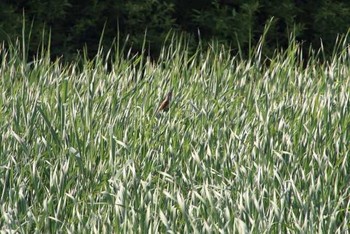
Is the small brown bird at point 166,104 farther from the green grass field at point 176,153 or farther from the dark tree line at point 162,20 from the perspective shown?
the dark tree line at point 162,20

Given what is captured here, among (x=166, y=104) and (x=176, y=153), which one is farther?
(x=166, y=104)

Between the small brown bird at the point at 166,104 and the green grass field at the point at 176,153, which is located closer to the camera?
the green grass field at the point at 176,153

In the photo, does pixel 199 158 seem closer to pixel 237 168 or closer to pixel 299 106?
pixel 237 168

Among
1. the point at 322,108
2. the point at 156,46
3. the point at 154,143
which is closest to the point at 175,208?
the point at 154,143

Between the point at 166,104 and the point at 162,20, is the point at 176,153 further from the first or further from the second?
the point at 162,20

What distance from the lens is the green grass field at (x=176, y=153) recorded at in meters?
2.45

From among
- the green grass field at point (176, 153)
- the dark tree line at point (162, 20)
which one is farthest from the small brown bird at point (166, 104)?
the dark tree line at point (162, 20)

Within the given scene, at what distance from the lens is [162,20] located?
5402 millimetres

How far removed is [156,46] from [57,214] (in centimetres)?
290

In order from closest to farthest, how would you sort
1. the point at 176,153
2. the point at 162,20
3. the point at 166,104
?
the point at 176,153 → the point at 166,104 → the point at 162,20

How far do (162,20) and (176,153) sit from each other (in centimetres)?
256

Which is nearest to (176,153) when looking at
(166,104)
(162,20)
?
(166,104)

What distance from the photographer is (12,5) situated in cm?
532

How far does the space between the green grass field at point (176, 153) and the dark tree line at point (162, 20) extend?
58.6 inches
